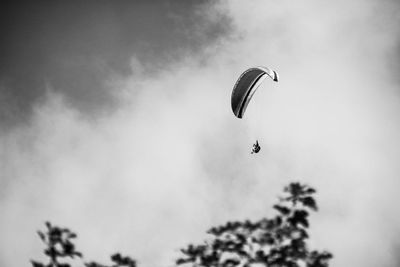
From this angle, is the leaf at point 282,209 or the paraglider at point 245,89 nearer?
the leaf at point 282,209

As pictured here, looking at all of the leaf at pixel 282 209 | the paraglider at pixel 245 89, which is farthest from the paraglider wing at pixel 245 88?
the leaf at pixel 282 209

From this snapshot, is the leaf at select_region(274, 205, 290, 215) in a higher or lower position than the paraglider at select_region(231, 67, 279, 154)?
lower

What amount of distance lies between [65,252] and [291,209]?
4.02 metres

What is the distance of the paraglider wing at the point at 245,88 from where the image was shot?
23.3 meters

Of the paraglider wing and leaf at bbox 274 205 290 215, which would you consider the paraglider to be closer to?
the paraglider wing

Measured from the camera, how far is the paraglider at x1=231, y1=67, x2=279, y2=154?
76.5ft

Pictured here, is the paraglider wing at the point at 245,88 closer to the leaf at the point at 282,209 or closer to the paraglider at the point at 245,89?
the paraglider at the point at 245,89

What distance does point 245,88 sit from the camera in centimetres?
2402

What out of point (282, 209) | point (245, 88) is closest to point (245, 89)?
point (245, 88)

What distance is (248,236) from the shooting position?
690 cm

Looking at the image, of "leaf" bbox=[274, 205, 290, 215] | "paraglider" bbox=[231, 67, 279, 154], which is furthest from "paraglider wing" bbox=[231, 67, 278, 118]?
"leaf" bbox=[274, 205, 290, 215]

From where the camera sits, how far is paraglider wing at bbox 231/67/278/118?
917 inches

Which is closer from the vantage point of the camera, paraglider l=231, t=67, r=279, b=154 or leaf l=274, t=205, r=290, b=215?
leaf l=274, t=205, r=290, b=215

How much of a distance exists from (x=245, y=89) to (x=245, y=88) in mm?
74
